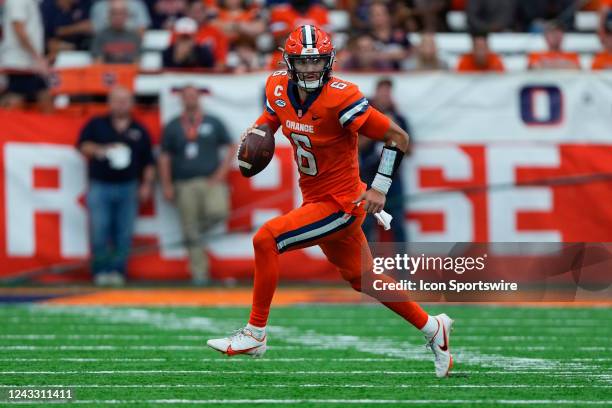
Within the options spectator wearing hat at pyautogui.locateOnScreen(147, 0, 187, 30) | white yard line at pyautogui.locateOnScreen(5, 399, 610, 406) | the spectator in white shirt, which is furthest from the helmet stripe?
spectator wearing hat at pyautogui.locateOnScreen(147, 0, 187, 30)

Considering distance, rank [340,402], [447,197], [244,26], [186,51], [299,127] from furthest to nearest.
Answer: [244,26]
[186,51]
[447,197]
[299,127]
[340,402]

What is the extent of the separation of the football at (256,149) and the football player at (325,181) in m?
0.09

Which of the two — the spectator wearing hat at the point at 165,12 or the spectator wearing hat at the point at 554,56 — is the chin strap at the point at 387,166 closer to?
the spectator wearing hat at the point at 554,56

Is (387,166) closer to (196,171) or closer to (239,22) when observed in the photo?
(196,171)

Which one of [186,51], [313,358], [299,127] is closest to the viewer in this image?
[299,127]

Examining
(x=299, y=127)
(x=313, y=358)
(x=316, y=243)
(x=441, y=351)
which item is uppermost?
(x=299, y=127)

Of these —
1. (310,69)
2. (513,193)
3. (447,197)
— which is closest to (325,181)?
(310,69)

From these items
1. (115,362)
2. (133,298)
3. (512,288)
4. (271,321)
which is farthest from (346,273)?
(133,298)

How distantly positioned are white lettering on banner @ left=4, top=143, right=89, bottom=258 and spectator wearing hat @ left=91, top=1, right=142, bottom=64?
1166 mm

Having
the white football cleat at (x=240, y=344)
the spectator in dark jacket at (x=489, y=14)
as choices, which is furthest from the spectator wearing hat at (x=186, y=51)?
the white football cleat at (x=240, y=344)

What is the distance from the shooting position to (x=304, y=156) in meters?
6.70

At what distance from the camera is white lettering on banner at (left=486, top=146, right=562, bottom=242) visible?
40.1ft

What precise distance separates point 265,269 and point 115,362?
1.13 metres

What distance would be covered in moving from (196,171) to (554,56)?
3.71m
